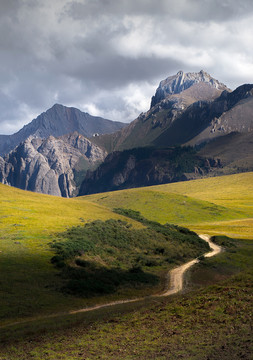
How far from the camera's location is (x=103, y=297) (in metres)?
37.2

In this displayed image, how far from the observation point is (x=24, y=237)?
50.9 m

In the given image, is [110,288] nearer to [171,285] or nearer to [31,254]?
[171,285]

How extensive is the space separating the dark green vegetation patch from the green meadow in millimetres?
245

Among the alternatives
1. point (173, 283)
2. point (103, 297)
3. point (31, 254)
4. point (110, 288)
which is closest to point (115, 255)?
point (173, 283)

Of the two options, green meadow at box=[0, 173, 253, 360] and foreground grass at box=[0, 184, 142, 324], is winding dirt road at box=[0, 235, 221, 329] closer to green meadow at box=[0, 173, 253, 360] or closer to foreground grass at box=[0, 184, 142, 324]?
green meadow at box=[0, 173, 253, 360]

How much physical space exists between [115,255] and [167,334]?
33172mm

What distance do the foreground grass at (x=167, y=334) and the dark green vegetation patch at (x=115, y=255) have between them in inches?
501

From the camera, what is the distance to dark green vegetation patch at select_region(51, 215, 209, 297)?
41.2 metres

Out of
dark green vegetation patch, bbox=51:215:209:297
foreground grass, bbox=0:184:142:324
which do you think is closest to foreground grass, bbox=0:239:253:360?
foreground grass, bbox=0:184:142:324

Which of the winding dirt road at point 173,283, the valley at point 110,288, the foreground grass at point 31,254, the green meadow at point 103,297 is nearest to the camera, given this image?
the green meadow at point 103,297

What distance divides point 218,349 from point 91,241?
38742 mm

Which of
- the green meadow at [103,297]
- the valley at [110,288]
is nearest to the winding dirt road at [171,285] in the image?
the valley at [110,288]

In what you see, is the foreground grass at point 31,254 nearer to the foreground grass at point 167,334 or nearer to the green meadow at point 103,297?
the green meadow at point 103,297

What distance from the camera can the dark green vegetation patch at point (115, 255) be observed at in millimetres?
41153
